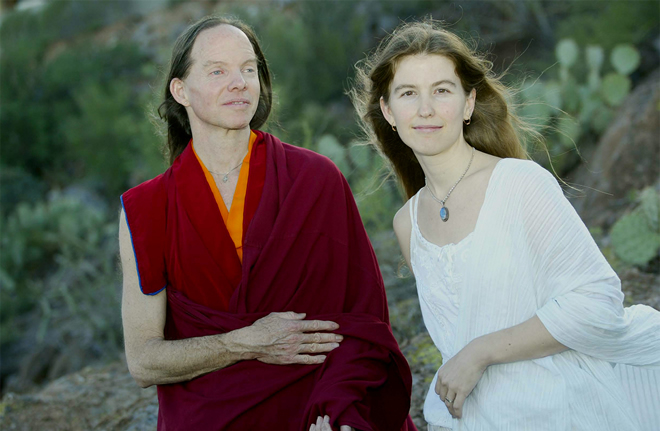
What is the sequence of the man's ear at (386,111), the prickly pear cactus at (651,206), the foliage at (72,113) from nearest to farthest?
the man's ear at (386,111) → the prickly pear cactus at (651,206) → the foliage at (72,113)

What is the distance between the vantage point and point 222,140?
3.18m

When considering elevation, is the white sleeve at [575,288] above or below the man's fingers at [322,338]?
above

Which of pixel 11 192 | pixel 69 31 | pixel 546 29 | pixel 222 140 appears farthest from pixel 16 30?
pixel 222 140

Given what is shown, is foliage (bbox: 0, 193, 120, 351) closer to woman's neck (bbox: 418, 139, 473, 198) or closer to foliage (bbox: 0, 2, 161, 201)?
foliage (bbox: 0, 2, 161, 201)

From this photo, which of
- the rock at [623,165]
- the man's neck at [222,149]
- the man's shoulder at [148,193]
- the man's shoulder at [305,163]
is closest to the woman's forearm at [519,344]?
the man's shoulder at [305,163]

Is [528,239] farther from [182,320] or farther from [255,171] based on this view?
[182,320]

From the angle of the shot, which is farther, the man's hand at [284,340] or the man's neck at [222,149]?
the man's neck at [222,149]

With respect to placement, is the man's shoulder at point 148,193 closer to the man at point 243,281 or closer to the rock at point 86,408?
the man at point 243,281

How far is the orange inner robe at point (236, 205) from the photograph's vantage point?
305cm

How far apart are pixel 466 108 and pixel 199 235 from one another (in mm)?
1193

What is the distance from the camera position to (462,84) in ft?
8.88

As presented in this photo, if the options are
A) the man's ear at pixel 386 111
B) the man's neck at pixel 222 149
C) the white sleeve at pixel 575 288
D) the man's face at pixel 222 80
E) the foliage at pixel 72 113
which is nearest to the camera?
the white sleeve at pixel 575 288

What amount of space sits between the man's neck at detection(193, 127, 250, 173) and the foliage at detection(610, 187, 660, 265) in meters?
2.87

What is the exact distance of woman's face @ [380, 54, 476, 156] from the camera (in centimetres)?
262
